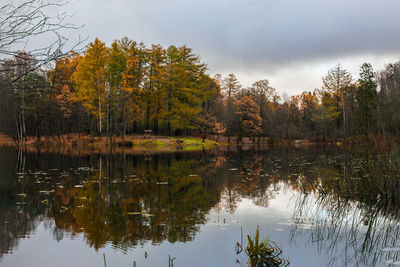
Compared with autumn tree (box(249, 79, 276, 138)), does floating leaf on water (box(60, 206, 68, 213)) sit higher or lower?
lower

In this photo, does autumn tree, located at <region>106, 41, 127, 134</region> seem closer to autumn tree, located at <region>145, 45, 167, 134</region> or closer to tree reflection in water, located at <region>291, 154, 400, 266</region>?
autumn tree, located at <region>145, 45, 167, 134</region>

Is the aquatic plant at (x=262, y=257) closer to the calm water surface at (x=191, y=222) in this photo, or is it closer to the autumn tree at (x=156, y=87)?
the calm water surface at (x=191, y=222)

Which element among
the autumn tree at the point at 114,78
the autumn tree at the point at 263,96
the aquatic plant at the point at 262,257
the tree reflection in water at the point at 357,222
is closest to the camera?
the aquatic plant at the point at 262,257

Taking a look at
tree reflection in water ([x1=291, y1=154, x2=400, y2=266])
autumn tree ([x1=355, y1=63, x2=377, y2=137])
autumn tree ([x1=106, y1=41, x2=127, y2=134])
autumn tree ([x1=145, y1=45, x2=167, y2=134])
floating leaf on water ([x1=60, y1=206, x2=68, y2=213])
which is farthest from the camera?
autumn tree ([x1=145, y1=45, x2=167, y2=134])

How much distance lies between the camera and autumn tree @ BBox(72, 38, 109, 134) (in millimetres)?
38656

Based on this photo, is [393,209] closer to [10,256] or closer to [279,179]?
[279,179]

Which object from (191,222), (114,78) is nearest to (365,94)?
(114,78)

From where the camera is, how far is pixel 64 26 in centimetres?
288

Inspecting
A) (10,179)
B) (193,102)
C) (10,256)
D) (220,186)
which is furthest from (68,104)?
(10,256)

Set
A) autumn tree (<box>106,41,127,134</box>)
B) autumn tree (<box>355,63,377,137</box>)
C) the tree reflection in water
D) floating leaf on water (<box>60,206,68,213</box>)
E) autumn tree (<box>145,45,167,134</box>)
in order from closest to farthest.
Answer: the tree reflection in water, floating leaf on water (<box>60,206,68,213</box>), autumn tree (<box>355,63,377,137</box>), autumn tree (<box>106,41,127,134</box>), autumn tree (<box>145,45,167,134</box>)

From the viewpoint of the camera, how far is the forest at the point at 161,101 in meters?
38.8

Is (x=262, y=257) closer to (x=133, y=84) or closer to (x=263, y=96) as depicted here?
(x=133, y=84)

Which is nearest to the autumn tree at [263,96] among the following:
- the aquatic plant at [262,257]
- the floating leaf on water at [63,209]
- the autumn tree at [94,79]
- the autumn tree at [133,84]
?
the autumn tree at [133,84]

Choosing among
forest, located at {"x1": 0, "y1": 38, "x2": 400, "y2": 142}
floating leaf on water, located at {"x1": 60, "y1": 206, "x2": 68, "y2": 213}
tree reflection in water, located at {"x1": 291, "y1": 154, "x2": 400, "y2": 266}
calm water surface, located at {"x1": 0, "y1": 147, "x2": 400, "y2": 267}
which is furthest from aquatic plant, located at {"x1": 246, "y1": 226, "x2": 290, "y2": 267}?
forest, located at {"x1": 0, "y1": 38, "x2": 400, "y2": 142}
